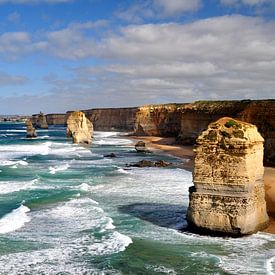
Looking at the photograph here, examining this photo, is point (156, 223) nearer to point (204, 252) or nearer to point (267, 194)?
point (204, 252)

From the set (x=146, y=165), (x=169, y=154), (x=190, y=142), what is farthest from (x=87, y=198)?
(x=190, y=142)

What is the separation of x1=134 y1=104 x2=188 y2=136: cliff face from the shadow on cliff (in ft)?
208

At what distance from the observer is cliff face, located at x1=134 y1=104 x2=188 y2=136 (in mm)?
88625

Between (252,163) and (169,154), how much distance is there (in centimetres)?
3816

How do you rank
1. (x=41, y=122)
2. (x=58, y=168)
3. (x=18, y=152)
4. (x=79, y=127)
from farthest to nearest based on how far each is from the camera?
(x=41, y=122) → (x=79, y=127) → (x=18, y=152) → (x=58, y=168)

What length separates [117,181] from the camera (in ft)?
109

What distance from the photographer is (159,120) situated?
9300 centimetres

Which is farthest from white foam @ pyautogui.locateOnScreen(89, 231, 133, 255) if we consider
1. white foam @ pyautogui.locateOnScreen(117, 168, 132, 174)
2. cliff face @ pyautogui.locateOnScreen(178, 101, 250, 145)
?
cliff face @ pyautogui.locateOnScreen(178, 101, 250, 145)

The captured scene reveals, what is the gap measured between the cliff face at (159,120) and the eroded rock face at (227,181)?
226ft

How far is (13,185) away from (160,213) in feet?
46.3

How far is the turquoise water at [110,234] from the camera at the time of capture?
15234 mm

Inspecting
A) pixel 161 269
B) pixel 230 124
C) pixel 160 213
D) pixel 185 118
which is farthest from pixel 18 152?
pixel 161 269

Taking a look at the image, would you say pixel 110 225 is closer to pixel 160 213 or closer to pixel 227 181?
pixel 160 213

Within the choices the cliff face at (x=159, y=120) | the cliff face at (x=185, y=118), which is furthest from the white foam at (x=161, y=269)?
the cliff face at (x=159, y=120)
